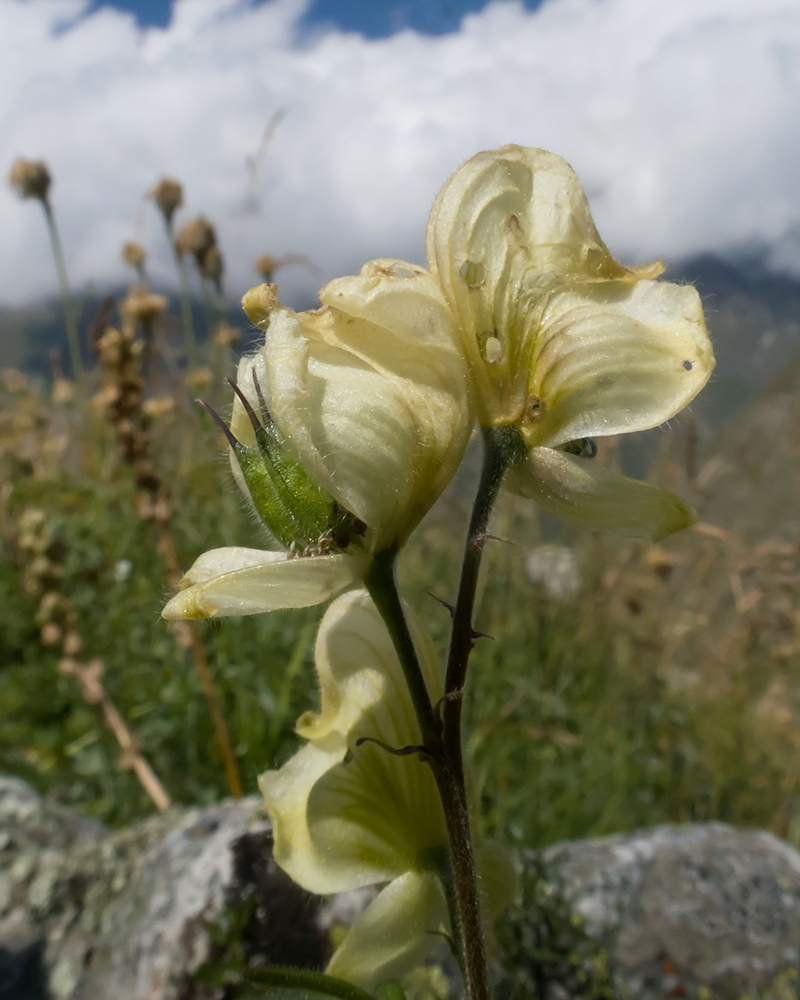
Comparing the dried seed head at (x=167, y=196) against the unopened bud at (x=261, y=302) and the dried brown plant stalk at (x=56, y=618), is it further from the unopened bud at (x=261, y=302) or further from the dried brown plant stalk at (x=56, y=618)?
the unopened bud at (x=261, y=302)

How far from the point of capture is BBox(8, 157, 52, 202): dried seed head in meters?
3.21

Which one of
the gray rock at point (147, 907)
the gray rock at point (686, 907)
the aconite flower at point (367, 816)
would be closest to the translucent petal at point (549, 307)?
the aconite flower at point (367, 816)

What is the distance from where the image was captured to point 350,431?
62 centimetres

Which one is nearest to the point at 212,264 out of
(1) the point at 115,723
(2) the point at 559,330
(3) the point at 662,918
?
(1) the point at 115,723

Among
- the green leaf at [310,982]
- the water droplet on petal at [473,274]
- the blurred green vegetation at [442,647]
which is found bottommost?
the blurred green vegetation at [442,647]

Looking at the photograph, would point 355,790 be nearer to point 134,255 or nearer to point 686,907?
point 686,907

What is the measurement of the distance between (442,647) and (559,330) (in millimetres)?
2046

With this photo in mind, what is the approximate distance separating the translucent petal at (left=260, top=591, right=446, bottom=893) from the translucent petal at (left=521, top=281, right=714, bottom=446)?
0.28 metres

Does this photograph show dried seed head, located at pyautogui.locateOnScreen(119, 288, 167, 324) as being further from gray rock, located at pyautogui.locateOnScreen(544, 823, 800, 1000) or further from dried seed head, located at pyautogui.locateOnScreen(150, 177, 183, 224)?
gray rock, located at pyautogui.locateOnScreen(544, 823, 800, 1000)

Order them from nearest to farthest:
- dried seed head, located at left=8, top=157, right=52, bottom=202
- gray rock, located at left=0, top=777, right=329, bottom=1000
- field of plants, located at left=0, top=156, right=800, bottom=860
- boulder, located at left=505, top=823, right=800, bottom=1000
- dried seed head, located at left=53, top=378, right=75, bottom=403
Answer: gray rock, located at left=0, top=777, right=329, bottom=1000
boulder, located at left=505, top=823, right=800, bottom=1000
field of plants, located at left=0, top=156, right=800, bottom=860
dried seed head, located at left=8, top=157, right=52, bottom=202
dried seed head, located at left=53, top=378, right=75, bottom=403

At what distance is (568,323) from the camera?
0.67m

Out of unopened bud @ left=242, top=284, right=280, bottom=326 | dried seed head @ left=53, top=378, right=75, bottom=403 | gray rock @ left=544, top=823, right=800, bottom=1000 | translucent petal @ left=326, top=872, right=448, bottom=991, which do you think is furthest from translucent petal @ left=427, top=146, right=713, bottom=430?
dried seed head @ left=53, top=378, right=75, bottom=403

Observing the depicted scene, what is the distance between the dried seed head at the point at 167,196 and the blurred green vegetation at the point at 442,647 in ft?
2.41

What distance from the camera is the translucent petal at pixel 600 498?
648 millimetres
